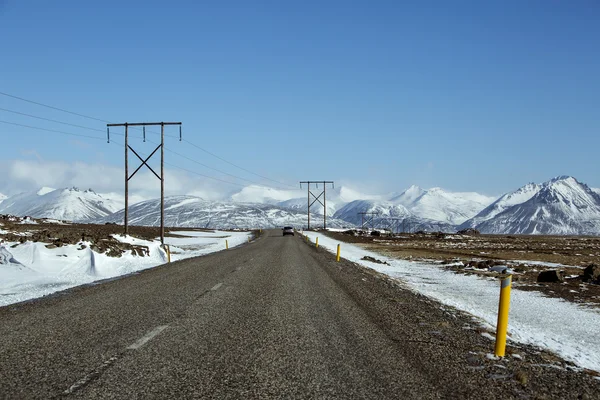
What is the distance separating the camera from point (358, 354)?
6910 millimetres

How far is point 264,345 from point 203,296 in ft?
17.8

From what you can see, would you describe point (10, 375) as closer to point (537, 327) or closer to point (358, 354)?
point (358, 354)

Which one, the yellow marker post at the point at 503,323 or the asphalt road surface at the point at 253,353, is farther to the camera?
the yellow marker post at the point at 503,323

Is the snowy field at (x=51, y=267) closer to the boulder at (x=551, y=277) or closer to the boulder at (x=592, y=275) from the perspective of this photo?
the boulder at (x=551, y=277)

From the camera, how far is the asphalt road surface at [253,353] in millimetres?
5457

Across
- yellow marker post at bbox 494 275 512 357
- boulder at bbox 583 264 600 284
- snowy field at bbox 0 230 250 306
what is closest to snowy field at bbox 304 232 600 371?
yellow marker post at bbox 494 275 512 357

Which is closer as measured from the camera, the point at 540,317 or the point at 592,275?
the point at 540,317

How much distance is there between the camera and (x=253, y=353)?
6.88m

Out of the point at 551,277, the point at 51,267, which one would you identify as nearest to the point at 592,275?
the point at 551,277

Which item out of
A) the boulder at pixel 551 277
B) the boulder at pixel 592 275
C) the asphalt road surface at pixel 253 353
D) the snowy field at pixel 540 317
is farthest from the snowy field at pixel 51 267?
the boulder at pixel 592 275

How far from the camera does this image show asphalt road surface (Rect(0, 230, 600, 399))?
5.46 metres

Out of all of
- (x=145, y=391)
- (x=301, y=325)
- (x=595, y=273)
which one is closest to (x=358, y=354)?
(x=301, y=325)

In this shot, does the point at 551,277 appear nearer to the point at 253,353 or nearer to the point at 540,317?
the point at 540,317

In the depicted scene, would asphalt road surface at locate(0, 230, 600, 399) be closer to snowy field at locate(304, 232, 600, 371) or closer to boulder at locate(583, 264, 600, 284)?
snowy field at locate(304, 232, 600, 371)
